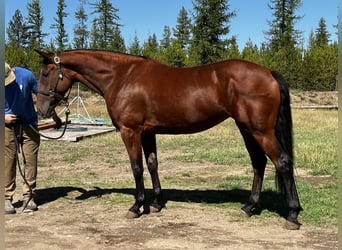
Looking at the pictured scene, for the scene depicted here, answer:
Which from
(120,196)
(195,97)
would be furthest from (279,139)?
(120,196)

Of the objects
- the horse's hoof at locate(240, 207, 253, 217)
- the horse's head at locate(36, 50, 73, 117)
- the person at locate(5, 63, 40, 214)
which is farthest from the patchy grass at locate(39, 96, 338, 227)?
the horse's head at locate(36, 50, 73, 117)

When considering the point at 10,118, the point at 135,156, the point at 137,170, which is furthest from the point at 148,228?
the point at 10,118

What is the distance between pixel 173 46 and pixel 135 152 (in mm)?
27364

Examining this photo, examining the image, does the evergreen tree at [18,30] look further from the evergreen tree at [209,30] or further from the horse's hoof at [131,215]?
the horse's hoof at [131,215]

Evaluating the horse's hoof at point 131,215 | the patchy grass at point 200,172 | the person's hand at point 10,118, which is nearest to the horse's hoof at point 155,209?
the horse's hoof at point 131,215

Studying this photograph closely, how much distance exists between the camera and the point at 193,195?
5664 millimetres

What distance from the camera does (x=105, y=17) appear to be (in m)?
34.8

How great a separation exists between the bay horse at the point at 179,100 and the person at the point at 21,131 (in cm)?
16

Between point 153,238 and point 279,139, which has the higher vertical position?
point 279,139

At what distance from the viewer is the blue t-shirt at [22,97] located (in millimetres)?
4703

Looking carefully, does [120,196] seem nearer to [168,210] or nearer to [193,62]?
[168,210]

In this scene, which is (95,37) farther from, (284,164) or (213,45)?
(284,164)

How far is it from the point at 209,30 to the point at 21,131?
23757 mm

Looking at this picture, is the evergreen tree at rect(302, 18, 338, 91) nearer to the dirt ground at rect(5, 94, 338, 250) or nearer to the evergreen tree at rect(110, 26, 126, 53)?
the evergreen tree at rect(110, 26, 126, 53)
